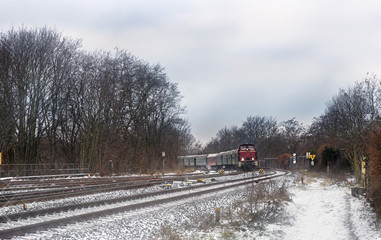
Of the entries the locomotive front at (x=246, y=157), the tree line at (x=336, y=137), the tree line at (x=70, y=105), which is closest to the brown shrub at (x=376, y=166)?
the tree line at (x=336, y=137)

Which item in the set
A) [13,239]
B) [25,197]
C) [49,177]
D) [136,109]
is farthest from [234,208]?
[136,109]

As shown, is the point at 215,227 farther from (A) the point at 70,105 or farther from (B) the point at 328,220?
(A) the point at 70,105

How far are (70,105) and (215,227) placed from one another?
103 feet

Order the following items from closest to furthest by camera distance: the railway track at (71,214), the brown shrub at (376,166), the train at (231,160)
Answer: the railway track at (71,214) → the brown shrub at (376,166) → the train at (231,160)

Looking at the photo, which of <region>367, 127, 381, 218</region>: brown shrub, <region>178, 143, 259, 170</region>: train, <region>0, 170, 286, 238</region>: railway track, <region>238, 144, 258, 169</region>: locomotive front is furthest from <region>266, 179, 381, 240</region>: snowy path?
<region>238, 144, 258, 169</region>: locomotive front

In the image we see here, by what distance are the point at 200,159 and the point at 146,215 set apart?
56.7m

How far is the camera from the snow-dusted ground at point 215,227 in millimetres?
9930

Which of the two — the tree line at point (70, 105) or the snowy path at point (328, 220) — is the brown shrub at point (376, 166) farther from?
the tree line at point (70, 105)

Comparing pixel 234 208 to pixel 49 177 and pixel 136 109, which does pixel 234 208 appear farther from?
pixel 136 109

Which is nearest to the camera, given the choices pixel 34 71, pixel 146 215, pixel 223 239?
pixel 223 239

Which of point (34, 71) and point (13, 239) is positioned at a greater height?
point (34, 71)

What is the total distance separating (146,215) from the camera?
1268cm

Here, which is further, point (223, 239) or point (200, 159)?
point (200, 159)

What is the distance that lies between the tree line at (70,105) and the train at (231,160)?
33.0 ft
